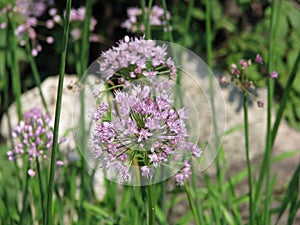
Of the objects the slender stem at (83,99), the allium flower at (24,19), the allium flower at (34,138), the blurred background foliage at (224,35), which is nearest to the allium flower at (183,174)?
the allium flower at (34,138)

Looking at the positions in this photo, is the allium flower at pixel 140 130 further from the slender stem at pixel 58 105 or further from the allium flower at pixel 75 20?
the allium flower at pixel 75 20

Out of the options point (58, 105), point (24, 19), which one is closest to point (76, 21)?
point (24, 19)

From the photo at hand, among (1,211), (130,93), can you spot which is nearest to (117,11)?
(1,211)

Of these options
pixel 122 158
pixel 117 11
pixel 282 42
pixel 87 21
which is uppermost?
pixel 117 11

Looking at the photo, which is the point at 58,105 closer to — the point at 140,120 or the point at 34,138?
the point at 140,120

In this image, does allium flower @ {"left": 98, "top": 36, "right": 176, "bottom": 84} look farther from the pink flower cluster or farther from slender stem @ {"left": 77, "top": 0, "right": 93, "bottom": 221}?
the pink flower cluster

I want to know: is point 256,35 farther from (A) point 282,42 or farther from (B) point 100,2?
(B) point 100,2
